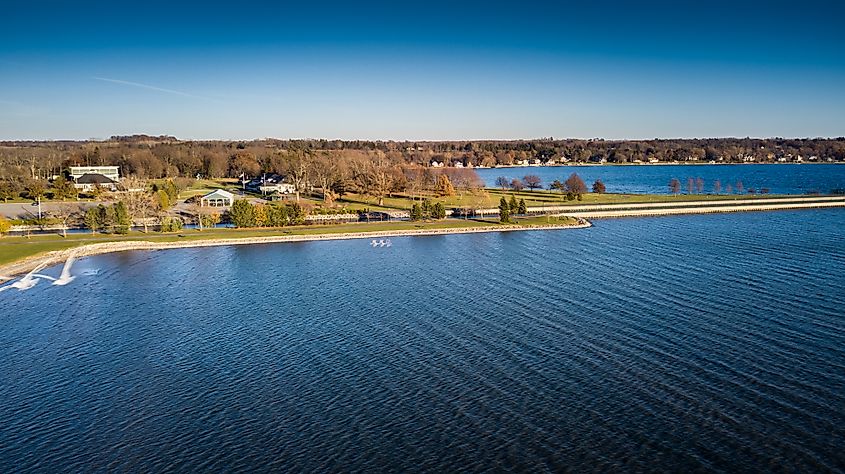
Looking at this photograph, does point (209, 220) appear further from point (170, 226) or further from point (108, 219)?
point (108, 219)

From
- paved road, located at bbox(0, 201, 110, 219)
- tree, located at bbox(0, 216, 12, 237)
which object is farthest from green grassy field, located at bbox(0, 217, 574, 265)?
paved road, located at bbox(0, 201, 110, 219)

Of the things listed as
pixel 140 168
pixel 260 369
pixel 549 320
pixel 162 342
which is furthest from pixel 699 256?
pixel 140 168

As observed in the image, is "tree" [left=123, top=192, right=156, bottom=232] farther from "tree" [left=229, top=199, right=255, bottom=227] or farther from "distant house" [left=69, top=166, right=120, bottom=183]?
"distant house" [left=69, top=166, right=120, bottom=183]

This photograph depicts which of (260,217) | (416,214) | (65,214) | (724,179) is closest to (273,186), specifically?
A: (260,217)

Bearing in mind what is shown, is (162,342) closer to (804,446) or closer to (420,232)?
(804,446)

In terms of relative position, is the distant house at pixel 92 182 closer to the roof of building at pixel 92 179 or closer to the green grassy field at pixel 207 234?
the roof of building at pixel 92 179
